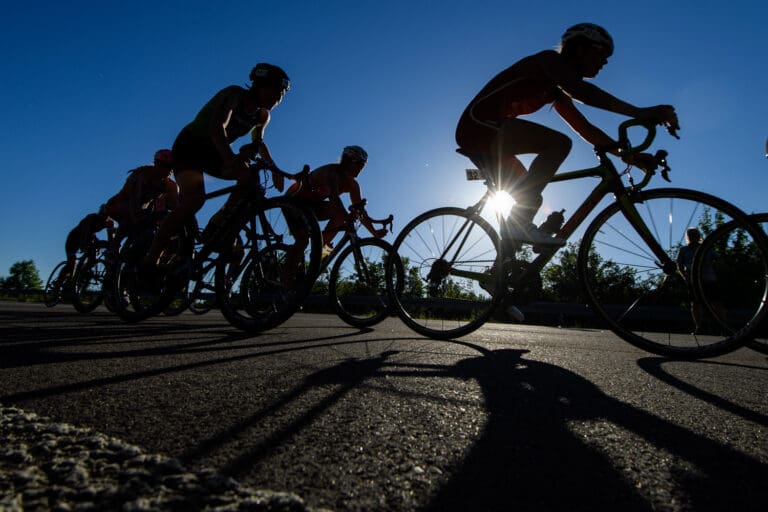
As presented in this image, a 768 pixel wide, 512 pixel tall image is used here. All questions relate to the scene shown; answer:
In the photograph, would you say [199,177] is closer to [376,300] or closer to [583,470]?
[376,300]

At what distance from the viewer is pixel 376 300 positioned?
5.82 metres

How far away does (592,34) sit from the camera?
3344 millimetres

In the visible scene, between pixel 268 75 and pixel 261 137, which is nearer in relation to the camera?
pixel 268 75

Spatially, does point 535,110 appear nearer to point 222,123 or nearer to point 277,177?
point 277,177

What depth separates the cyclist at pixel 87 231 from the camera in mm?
7852

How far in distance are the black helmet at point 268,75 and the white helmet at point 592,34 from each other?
7.46 ft

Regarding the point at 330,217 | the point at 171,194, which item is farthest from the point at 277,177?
the point at 171,194

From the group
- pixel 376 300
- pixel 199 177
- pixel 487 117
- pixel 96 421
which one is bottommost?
pixel 96 421

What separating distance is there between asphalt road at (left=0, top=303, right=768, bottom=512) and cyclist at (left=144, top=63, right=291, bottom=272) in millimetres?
1997

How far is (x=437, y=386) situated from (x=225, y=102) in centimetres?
314

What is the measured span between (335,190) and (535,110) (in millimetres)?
3001

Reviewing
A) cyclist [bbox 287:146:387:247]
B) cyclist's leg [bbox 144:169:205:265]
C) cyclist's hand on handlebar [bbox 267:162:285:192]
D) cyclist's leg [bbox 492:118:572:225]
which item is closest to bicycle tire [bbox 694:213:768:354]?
cyclist's leg [bbox 492:118:572:225]

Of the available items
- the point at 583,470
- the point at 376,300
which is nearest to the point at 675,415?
the point at 583,470

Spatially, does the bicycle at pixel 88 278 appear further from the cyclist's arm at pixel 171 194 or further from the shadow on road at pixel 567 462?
the shadow on road at pixel 567 462
